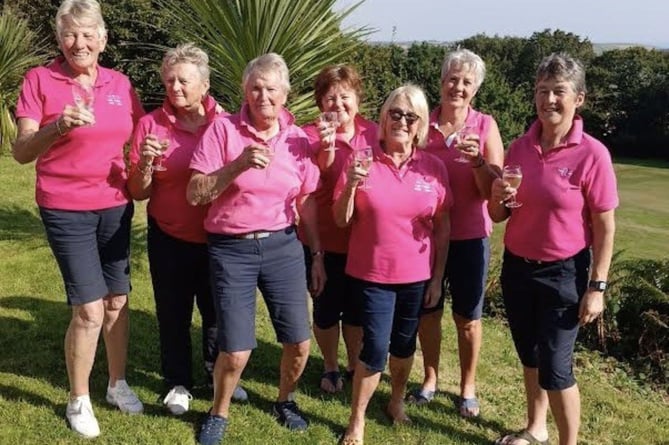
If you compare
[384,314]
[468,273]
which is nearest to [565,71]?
[468,273]

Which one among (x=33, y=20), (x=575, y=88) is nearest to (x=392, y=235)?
(x=575, y=88)

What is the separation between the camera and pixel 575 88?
11.3 feet

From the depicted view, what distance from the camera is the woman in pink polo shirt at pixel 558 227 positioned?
11.3ft

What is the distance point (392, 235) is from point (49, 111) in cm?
188

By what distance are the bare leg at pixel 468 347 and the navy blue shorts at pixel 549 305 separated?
1.99 ft

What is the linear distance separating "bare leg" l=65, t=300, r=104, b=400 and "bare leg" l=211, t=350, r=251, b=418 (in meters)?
0.72

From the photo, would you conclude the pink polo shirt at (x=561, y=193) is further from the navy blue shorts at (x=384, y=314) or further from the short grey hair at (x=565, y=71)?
the navy blue shorts at (x=384, y=314)

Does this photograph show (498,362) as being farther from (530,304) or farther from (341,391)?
(530,304)

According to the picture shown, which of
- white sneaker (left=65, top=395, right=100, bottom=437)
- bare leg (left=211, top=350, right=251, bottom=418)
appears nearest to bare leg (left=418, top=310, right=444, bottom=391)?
bare leg (left=211, top=350, right=251, bottom=418)

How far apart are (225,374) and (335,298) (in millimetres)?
992

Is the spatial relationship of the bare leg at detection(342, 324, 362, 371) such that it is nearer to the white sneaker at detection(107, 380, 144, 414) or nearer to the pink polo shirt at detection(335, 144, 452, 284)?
A: the pink polo shirt at detection(335, 144, 452, 284)

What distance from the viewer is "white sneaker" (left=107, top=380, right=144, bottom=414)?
13.7 feet

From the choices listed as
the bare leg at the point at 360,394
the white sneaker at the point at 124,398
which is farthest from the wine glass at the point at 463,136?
the white sneaker at the point at 124,398

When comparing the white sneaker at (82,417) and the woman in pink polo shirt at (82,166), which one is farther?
the white sneaker at (82,417)
